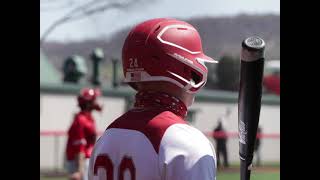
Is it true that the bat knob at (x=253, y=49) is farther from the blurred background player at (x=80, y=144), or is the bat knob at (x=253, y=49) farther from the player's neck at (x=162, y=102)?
the blurred background player at (x=80, y=144)

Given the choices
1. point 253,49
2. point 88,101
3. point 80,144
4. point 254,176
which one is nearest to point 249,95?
point 253,49

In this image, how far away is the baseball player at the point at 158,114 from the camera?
99.9 inches

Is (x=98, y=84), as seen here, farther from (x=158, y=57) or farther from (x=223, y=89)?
(x=158, y=57)

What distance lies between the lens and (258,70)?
2.79 metres

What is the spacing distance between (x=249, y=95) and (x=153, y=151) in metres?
0.56

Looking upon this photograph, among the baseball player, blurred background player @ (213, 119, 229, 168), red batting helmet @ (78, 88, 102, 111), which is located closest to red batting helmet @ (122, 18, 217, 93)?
the baseball player

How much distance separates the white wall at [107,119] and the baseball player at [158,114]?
1120cm

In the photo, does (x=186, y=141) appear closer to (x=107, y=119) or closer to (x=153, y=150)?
(x=153, y=150)

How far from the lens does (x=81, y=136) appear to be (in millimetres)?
7809

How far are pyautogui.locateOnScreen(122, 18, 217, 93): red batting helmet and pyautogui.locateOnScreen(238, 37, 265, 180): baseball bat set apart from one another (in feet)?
0.58

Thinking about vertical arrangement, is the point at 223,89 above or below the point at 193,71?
below

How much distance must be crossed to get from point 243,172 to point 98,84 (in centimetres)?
1611
